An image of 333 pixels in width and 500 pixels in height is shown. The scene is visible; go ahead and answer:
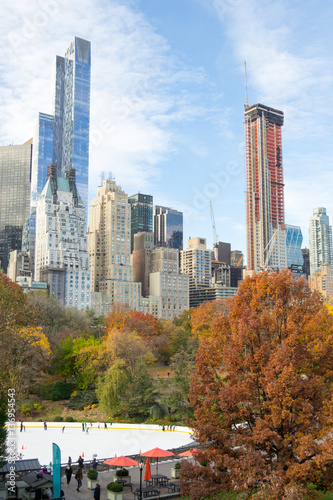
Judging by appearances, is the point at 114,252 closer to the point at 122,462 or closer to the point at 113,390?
the point at 113,390

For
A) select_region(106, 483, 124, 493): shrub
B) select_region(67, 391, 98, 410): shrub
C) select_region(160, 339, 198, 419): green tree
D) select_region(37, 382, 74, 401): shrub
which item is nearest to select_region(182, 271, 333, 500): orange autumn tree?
select_region(106, 483, 124, 493): shrub

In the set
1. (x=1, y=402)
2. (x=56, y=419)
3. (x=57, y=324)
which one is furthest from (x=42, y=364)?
(x=1, y=402)

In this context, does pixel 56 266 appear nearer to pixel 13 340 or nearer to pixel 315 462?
pixel 13 340

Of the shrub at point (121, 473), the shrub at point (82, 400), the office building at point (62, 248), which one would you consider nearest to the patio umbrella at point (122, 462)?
the shrub at point (121, 473)

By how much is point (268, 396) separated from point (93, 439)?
26384 millimetres

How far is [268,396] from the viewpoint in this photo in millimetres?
17281

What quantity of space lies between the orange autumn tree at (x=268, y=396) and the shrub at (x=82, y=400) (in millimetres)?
36307

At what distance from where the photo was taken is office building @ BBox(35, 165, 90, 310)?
166m

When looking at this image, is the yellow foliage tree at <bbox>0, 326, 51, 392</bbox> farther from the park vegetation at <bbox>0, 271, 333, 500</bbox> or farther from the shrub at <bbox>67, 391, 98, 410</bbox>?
the park vegetation at <bbox>0, 271, 333, 500</bbox>

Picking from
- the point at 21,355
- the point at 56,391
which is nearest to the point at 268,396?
the point at 21,355

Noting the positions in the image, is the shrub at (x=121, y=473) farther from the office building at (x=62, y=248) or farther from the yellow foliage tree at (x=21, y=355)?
the office building at (x=62, y=248)

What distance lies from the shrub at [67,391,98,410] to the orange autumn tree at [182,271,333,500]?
36.3 metres

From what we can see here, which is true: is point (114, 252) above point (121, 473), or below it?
above

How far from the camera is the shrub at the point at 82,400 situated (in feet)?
175
